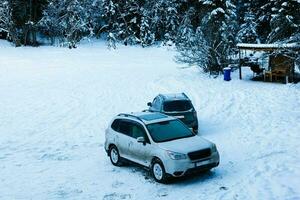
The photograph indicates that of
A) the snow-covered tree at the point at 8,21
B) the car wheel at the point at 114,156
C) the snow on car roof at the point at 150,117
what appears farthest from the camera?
the snow-covered tree at the point at 8,21

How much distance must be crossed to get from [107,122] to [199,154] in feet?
35.1

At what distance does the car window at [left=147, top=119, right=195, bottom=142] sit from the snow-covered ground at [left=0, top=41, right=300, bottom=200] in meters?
1.27

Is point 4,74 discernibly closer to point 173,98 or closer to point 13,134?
point 13,134

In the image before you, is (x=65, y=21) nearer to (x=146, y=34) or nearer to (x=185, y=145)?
(x=146, y=34)

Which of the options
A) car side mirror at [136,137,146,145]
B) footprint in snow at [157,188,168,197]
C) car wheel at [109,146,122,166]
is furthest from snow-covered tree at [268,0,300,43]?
footprint in snow at [157,188,168,197]

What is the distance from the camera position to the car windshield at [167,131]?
13742 mm

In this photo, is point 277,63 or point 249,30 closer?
point 277,63

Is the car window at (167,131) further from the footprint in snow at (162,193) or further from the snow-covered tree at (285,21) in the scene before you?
the snow-covered tree at (285,21)

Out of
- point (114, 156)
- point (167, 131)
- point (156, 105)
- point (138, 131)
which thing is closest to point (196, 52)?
point (156, 105)

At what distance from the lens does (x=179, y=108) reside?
1884 cm

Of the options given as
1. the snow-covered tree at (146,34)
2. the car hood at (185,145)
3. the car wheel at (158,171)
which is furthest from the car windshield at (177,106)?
the snow-covered tree at (146,34)

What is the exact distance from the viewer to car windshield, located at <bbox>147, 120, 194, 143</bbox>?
1374 cm

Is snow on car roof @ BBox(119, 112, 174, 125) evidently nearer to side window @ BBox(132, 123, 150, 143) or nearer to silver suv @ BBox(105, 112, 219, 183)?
silver suv @ BBox(105, 112, 219, 183)

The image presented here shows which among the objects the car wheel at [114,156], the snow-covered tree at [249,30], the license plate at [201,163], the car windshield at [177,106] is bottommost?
the car wheel at [114,156]
